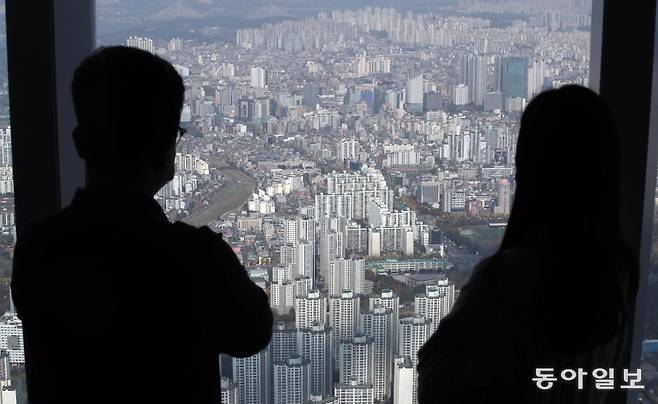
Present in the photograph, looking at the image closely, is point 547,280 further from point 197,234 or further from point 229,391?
point 229,391

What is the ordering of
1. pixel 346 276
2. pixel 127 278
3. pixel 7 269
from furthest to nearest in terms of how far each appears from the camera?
pixel 346 276 < pixel 7 269 < pixel 127 278

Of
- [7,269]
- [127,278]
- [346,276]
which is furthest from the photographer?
[346,276]

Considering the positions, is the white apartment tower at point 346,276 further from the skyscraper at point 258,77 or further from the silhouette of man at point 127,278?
the silhouette of man at point 127,278

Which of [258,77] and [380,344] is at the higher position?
[258,77]

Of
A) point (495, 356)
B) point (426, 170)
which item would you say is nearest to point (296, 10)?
point (426, 170)

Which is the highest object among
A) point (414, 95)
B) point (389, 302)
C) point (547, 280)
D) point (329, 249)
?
point (414, 95)

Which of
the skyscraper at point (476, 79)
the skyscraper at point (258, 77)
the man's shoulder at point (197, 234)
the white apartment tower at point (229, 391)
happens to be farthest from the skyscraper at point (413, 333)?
the man's shoulder at point (197, 234)

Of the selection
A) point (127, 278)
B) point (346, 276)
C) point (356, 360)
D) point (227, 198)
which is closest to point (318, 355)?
point (356, 360)
